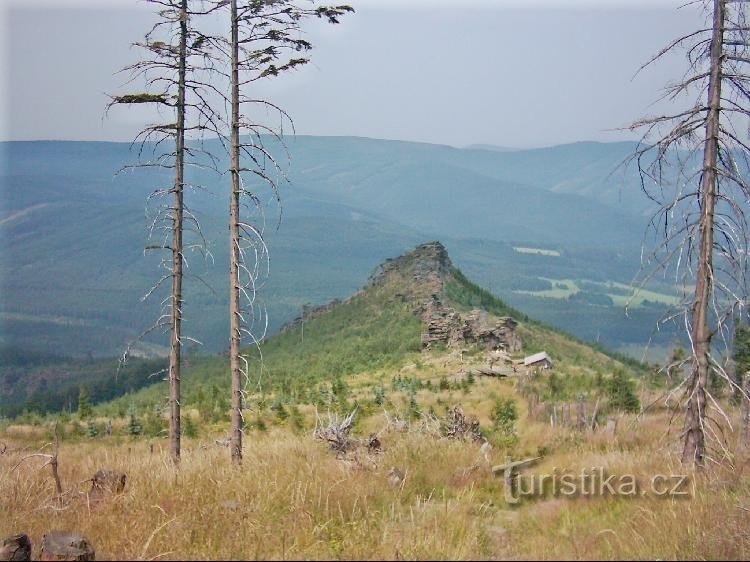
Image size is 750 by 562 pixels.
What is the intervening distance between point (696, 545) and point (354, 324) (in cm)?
4467

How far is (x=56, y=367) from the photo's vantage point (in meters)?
104

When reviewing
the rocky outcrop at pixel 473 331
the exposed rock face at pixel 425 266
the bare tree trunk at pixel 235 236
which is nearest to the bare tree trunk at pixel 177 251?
the bare tree trunk at pixel 235 236

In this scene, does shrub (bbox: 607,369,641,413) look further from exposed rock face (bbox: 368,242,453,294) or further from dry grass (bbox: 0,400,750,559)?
exposed rock face (bbox: 368,242,453,294)

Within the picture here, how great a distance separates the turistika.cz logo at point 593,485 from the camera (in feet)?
27.0

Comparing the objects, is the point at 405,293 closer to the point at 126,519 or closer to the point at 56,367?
the point at 126,519

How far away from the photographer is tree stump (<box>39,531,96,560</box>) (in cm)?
579

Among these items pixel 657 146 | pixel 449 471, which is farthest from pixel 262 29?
pixel 449 471

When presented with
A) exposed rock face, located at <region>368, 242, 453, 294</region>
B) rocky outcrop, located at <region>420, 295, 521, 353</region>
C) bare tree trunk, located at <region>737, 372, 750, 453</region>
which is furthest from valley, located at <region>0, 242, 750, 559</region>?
exposed rock face, located at <region>368, 242, 453, 294</region>

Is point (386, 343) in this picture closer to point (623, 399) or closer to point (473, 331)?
point (473, 331)

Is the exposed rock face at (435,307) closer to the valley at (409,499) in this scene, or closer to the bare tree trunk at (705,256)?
the valley at (409,499)

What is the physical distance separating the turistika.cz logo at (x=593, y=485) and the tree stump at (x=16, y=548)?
5123mm

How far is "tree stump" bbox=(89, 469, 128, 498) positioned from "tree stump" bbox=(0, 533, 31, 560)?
4.89 feet

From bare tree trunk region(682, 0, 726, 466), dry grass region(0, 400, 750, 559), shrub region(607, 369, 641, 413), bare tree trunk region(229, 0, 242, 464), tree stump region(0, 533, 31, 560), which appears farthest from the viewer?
shrub region(607, 369, 641, 413)

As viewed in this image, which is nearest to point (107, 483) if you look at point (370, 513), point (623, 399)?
point (370, 513)
